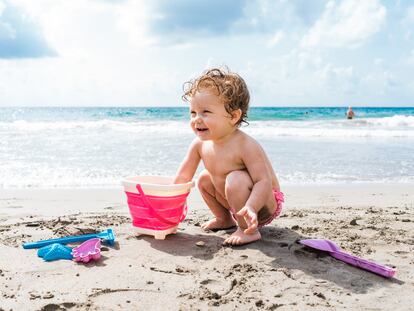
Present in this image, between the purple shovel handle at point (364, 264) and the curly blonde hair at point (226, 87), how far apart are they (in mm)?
1034

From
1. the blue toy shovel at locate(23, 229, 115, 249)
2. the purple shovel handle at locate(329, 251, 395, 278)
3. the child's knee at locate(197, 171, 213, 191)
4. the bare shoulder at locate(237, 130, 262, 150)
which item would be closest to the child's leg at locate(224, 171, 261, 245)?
the bare shoulder at locate(237, 130, 262, 150)

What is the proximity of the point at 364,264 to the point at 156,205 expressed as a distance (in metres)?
1.37

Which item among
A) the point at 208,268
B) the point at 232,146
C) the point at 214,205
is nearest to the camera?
the point at 208,268

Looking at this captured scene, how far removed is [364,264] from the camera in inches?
104

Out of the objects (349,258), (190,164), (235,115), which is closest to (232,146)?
(235,115)

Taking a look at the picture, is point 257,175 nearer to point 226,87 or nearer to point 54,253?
point 226,87

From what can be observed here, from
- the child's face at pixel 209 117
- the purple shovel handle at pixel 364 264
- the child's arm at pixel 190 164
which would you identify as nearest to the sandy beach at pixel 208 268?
the purple shovel handle at pixel 364 264

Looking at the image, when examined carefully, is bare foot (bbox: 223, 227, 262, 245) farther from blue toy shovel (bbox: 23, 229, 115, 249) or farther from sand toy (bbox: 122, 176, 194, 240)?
blue toy shovel (bbox: 23, 229, 115, 249)

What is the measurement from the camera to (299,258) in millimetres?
2799

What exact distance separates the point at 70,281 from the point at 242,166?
1357 mm

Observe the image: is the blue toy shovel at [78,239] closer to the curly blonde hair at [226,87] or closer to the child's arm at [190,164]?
the child's arm at [190,164]

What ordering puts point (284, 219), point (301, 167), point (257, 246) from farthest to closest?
point (301, 167) → point (284, 219) → point (257, 246)

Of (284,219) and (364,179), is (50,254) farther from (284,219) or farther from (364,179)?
(364,179)

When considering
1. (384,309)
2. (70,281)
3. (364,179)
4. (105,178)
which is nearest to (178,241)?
(70,281)
